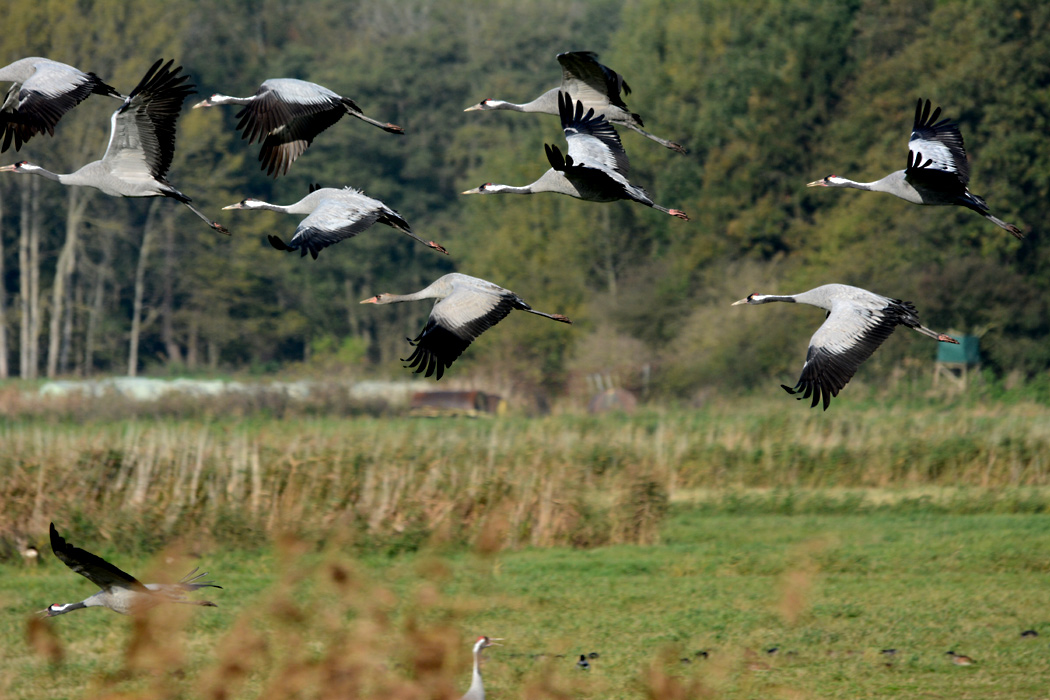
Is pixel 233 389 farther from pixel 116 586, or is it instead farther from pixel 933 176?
pixel 933 176

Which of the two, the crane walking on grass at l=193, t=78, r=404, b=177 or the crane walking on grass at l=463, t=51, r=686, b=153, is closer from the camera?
the crane walking on grass at l=193, t=78, r=404, b=177

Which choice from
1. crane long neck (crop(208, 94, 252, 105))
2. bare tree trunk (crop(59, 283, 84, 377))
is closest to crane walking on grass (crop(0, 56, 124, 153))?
crane long neck (crop(208, 94, 252, 105))

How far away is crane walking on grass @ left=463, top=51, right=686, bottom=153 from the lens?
7.71m

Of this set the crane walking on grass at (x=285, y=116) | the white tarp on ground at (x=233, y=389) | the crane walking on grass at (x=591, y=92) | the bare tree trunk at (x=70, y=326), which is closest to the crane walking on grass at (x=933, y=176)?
the crane walking on grass at (x=591, y=92)

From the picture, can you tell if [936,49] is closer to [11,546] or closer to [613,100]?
[11,546]

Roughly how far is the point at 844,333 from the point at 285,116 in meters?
2.97

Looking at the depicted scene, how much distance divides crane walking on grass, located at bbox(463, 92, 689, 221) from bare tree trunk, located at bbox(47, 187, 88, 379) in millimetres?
43873

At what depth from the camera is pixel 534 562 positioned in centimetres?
1602

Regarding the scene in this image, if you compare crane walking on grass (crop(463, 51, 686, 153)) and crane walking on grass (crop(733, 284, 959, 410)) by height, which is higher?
crane walking on grass (crop(463, 51, 686, 153))

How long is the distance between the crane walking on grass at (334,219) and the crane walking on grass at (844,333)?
1725 mm

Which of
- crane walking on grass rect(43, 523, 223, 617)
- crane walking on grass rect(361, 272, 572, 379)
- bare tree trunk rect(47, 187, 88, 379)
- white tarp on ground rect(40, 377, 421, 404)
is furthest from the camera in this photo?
bare tree trunk rect(47, 187, 88, 379)

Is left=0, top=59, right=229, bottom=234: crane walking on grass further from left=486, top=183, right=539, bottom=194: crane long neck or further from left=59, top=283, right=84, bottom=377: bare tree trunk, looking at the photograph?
left=59, top=283, right=84, bottom=377: bare tree trunk

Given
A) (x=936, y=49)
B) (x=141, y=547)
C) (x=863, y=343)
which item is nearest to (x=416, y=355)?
(x=863, y=343)

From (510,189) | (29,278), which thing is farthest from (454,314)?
(29,278)
